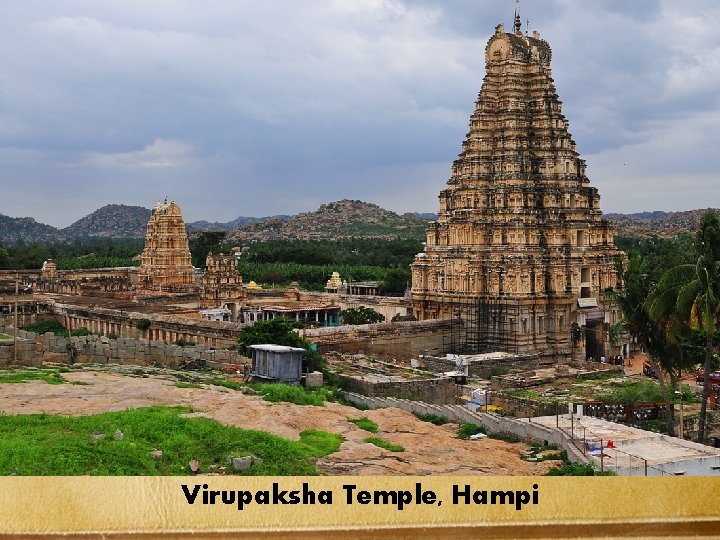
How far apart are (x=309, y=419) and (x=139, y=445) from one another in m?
3.10

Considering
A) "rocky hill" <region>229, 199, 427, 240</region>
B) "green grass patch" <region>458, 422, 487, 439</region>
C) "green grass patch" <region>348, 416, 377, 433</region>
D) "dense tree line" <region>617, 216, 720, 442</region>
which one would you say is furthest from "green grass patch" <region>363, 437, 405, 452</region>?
"rocky hill" <region>229, 199, 427, 240</region>

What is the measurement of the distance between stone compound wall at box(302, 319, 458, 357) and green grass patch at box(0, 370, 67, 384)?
42.3 feet

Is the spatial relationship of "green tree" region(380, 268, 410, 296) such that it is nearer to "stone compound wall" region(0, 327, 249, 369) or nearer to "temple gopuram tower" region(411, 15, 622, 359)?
"temple gopuram tower" region(411, 15, 622, 359)

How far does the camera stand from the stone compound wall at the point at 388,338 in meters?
29.1

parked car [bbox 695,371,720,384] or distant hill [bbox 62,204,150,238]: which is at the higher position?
distant hill [bbox 62,204,150,238]

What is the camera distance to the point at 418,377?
2361 centimetres

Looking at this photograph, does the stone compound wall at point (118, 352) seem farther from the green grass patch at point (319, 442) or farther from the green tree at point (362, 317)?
the green tree at point (362, 317)

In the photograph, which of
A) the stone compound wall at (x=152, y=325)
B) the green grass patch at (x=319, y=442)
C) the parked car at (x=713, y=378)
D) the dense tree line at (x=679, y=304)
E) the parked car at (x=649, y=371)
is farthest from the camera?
the stone compound wall at (x=152, y=325)

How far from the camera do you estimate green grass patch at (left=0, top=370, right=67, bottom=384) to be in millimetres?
14508

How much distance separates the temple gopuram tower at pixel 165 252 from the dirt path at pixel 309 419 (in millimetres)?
35445

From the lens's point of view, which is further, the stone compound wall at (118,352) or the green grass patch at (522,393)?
the green grass patch at (522,393)

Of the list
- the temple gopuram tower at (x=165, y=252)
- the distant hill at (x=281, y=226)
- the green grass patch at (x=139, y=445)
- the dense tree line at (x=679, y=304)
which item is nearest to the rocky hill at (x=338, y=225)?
the distant hill at (x=281, y=226)

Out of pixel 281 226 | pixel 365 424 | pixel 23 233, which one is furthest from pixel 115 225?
pixel 365 424

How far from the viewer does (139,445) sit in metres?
9.20
